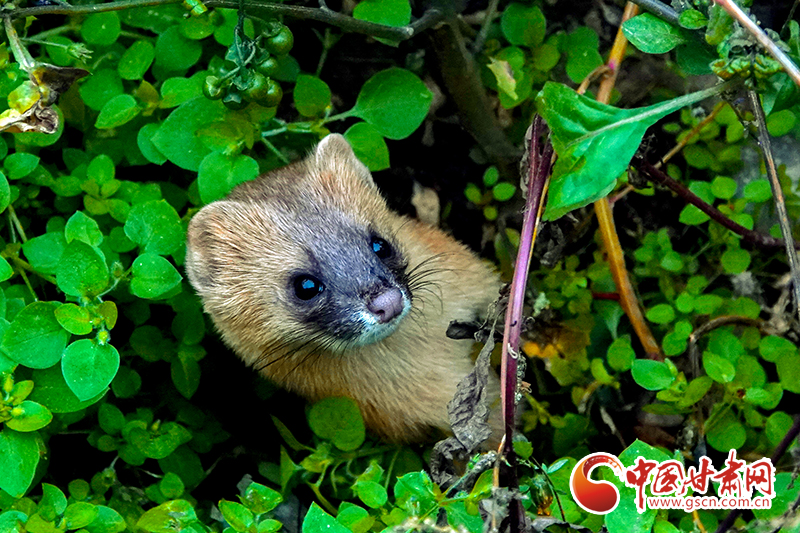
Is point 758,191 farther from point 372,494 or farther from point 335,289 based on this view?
point 372,494

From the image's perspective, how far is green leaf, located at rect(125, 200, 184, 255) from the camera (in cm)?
287

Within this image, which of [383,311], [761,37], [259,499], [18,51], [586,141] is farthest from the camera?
[383,311]

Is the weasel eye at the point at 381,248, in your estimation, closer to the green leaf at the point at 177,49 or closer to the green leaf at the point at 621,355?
the green leaf at the point at 621,355

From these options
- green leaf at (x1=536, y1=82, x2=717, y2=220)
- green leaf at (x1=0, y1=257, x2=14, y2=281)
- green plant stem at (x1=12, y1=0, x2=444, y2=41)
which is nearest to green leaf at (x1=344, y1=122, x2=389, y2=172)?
green plant stem at (x1=12, y1=0, x2=444, y2=41)

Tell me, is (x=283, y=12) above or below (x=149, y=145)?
above

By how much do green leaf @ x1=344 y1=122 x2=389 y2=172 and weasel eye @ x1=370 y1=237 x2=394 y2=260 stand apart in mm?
421

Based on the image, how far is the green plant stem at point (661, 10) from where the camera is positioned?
2.46m

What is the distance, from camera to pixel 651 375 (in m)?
2.70

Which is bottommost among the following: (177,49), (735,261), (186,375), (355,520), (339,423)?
(186,375)

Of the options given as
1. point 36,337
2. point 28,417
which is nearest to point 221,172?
point 36,337

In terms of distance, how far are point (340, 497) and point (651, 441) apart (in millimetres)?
1337

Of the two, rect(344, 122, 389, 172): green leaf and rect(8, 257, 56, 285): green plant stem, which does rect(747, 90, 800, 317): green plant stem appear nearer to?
rect(344, 122, 389, 172): green leaf

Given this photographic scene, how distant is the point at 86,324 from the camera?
8.50ft

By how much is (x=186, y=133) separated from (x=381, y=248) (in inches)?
35.0
